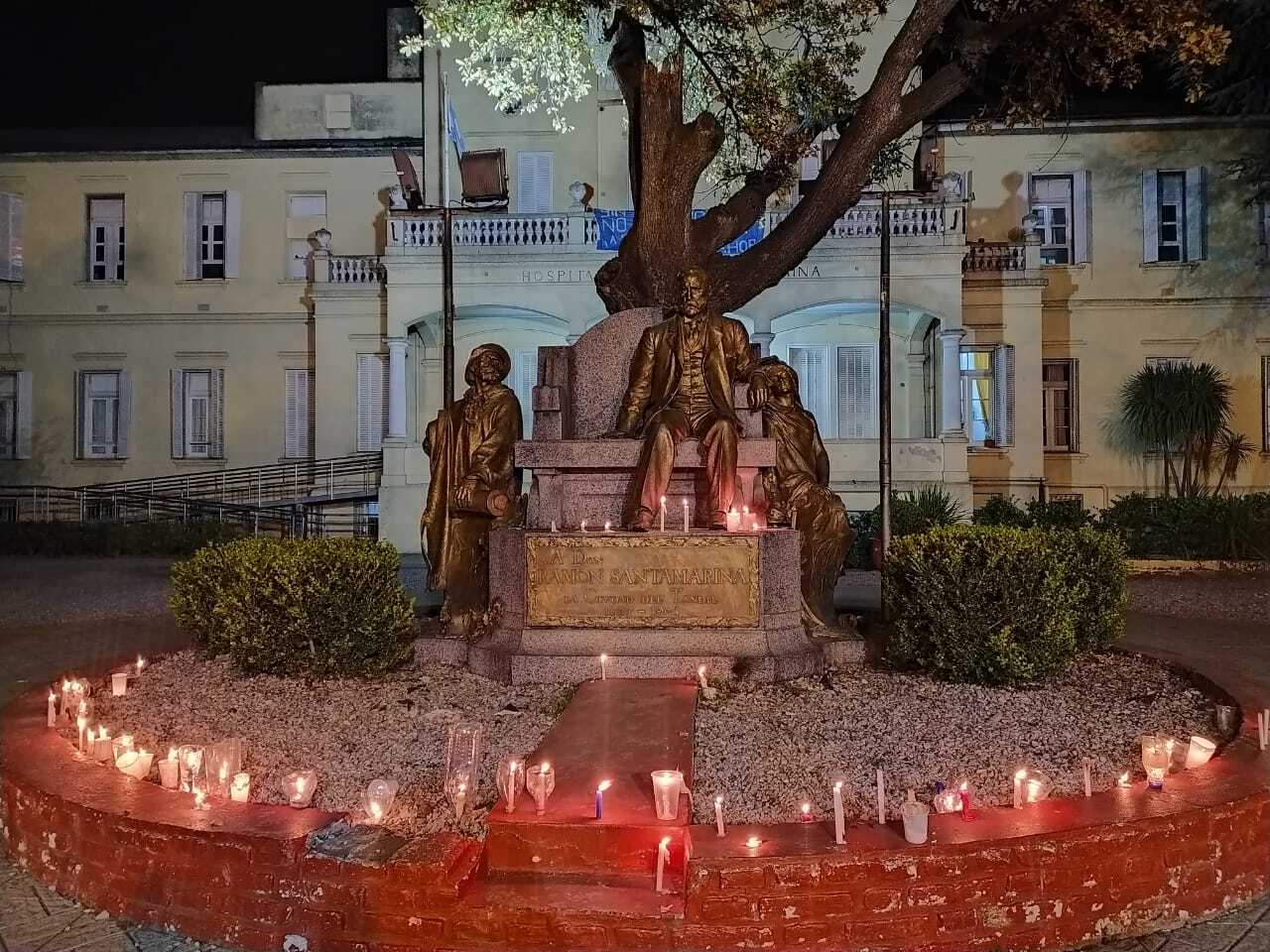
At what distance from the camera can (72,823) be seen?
3850 millimetres

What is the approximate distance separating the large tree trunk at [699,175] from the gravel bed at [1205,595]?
6.00 m

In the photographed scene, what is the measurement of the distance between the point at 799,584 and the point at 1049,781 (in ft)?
8.92

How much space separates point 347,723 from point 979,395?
781 inches

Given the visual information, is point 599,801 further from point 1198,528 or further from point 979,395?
point 979,395

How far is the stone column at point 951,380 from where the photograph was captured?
833 inches

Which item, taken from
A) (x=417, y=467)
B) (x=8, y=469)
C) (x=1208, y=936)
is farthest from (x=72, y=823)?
(x=8, y=469)

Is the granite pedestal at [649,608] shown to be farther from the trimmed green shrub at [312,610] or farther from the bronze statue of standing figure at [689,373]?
the trimmed green shrub at [312,610]

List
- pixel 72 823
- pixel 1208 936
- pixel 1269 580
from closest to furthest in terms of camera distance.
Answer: pixel 1208 936 → pixel 72 823 → pixel 1269 580

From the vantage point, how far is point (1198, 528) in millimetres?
16484

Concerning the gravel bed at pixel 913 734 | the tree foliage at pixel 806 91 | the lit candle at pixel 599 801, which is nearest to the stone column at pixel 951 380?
the tree foliage at pixel 806 91

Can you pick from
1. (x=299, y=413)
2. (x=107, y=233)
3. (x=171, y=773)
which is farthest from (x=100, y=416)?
(x=171, y=773)

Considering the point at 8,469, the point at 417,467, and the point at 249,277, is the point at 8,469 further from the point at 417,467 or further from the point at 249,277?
the point at 417,467

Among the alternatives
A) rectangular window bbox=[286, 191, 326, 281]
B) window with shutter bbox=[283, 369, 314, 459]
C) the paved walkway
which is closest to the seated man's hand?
the paved walkway

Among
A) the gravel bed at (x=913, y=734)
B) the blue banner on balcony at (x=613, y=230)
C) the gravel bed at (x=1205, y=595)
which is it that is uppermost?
the blue banner on balcony at (x=613, y=230)
